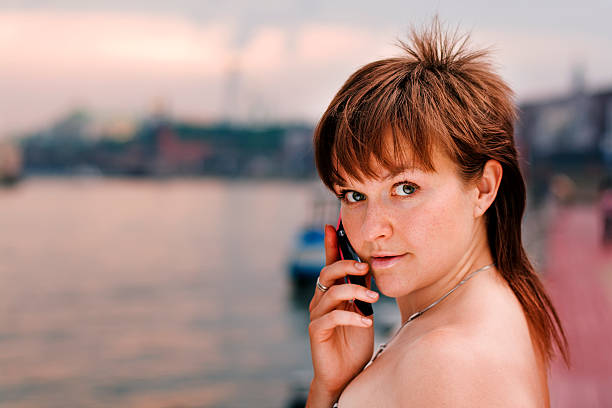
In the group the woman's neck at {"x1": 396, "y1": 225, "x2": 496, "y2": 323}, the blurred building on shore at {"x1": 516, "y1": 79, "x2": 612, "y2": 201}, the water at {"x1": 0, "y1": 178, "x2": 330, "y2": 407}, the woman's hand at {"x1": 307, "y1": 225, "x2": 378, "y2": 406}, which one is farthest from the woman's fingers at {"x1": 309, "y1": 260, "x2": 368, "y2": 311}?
the blurred building on shore at {"x1": 516, "y1": 79, "x2": 612, "y2": 201}

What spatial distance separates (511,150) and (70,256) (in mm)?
36350

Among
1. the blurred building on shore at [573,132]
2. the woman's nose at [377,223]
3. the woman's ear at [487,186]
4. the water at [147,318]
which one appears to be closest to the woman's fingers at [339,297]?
the woman's nose at [377,223]

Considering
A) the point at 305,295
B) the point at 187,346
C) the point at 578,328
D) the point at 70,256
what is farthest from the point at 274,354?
the point at 70,256

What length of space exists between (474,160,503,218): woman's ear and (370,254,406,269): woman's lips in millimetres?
141

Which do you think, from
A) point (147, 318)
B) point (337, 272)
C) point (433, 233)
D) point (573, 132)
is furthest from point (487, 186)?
point (573, 132)

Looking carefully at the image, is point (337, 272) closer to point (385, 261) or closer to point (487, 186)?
point (385, 261)

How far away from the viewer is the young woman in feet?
2.72

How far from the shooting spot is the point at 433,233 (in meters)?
0.93

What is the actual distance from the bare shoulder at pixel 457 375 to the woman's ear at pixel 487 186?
0.22 m

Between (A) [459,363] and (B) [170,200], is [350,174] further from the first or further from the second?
(B) [170,200]

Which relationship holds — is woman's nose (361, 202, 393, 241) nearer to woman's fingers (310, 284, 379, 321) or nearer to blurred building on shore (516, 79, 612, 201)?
woman's fingers (310, 284, 379, 321)

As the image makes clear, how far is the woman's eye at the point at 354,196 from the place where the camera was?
97 centimetres

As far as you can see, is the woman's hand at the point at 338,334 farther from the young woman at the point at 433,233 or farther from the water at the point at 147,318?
the water at the point at 147,318

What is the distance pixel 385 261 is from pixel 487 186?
19cm
